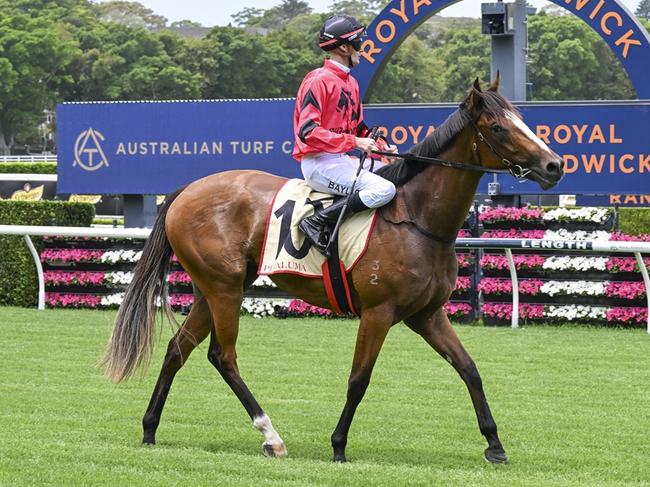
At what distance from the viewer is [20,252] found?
12.2 meters

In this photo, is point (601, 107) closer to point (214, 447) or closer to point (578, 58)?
point (214, 447)

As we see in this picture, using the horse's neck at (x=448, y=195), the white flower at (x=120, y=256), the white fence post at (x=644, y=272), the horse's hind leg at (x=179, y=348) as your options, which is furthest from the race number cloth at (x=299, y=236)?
the white flower at (x=120, y=256)

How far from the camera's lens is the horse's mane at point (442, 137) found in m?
5.50

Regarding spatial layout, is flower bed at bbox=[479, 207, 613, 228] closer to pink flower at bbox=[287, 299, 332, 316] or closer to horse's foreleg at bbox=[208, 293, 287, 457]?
pink flower at bbox=[287, 299, 332, 316]

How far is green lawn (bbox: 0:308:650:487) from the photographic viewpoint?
5.26 meters

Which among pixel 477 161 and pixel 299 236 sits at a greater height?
pixel 477 161

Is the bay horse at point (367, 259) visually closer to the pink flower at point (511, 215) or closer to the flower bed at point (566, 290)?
the flower bed at point (566, 290)

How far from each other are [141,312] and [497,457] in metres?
1.93

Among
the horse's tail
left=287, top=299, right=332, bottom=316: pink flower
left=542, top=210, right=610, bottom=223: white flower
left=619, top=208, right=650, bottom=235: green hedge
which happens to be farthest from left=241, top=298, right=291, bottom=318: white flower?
left=619, top=208, right=650, bottom=235: green hedge

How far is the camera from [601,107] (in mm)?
11820

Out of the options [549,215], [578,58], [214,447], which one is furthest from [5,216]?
[578,58]

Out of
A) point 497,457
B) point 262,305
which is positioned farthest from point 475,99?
point 262,305

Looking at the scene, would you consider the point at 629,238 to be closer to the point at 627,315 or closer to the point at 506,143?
the point at 627,315

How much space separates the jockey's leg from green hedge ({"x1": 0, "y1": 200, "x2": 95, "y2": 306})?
6.94 meters
